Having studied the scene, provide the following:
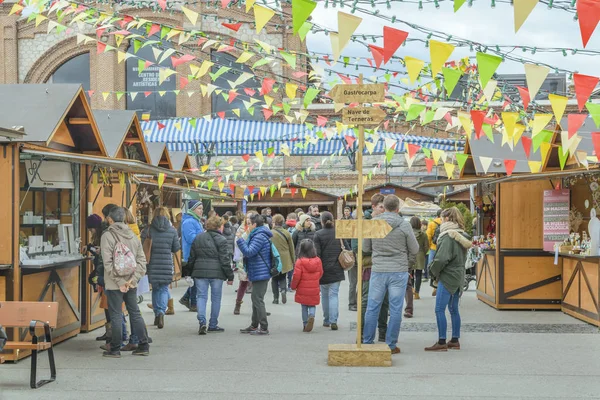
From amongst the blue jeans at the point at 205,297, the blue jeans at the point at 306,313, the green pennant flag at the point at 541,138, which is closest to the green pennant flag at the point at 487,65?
the green pennant flag at the point at 541,138

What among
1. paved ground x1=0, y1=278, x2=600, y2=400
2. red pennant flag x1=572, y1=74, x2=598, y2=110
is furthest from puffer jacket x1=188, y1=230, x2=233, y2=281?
red pennant flag x1=572, y1=74, x2=598, y2=110

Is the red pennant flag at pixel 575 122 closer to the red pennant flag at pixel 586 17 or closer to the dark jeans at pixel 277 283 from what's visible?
the red pennant flag at pixel 586 17

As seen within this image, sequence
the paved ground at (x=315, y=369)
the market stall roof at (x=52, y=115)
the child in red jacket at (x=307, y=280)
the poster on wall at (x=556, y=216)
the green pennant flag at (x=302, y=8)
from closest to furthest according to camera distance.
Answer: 1. the green pennant flag at (x=302, y=8)
2. the paved ground at (x=315, y=369)
3. the market stall roof at (x=52, y=115)
4. the child in red jacket at (x=307, y=280)
5. the poster on wall at (x=556, y=216)

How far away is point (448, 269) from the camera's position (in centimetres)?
1041

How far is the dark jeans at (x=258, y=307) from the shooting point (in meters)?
12.0

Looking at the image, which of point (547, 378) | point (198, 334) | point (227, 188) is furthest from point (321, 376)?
point (227, 188)

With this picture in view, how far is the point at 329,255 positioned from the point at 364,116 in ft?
11.7

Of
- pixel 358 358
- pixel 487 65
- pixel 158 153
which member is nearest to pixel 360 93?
pixel 487 65

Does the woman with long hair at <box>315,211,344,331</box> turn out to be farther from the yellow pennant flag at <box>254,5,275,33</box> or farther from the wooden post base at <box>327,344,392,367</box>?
the yellow pennant flag at <box>254,5,275,33</box>

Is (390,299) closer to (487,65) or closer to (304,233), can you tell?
(487,65)

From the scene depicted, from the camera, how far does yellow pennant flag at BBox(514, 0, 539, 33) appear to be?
6391mm

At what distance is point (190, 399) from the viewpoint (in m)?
7.80

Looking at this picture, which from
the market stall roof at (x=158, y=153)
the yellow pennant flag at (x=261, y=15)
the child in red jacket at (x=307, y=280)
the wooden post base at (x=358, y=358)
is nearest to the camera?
the yellow pennant flag at (x=261, y=15)

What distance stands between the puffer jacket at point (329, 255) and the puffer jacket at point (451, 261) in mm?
2492
